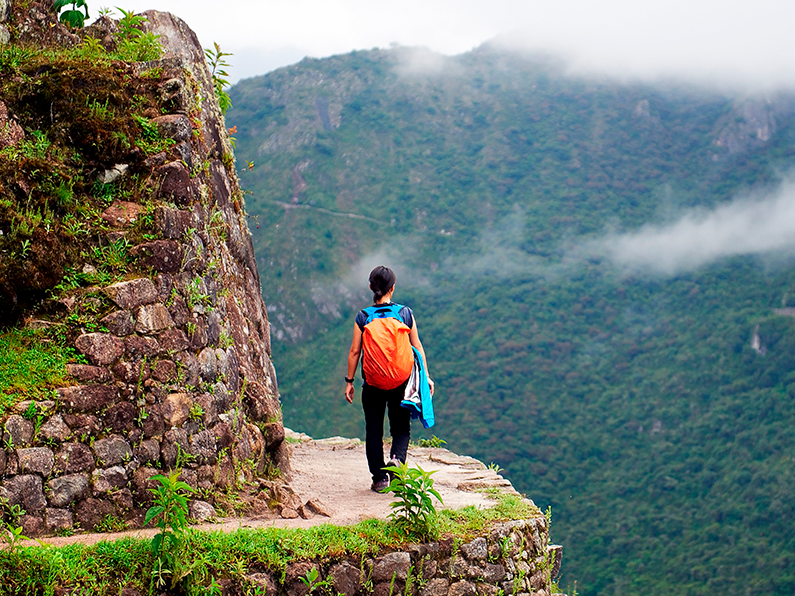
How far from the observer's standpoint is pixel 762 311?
51375mm

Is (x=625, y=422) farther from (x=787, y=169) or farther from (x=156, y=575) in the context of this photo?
(x=156, y=575)

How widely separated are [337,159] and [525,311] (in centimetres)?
2510

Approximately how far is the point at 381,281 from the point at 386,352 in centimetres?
62

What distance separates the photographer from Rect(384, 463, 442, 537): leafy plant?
4852 mm

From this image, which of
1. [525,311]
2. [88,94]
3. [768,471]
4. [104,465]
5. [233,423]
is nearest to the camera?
[104,465]

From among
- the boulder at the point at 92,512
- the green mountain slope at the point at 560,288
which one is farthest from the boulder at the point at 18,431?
the green mountain slope at the point at 560,288

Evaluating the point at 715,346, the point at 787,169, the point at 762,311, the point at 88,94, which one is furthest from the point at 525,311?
the point at 88,94

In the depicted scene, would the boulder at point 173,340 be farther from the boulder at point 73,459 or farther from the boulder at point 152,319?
the boulder at point 73,459

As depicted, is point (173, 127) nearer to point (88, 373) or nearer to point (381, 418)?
point (88, 373)

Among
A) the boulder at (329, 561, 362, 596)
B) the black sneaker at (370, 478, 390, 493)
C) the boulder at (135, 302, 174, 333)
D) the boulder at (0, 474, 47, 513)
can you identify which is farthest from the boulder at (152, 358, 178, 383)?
the black sneaker at (370, 478, 390, 493)

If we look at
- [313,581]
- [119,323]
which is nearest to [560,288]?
[119,323]

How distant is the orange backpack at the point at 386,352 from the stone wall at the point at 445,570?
4.50 feet

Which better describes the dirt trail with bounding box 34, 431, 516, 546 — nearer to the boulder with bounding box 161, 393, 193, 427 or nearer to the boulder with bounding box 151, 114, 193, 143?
the boulder with bounding box 161, 393, 193, 427

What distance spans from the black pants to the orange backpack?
11 cm
